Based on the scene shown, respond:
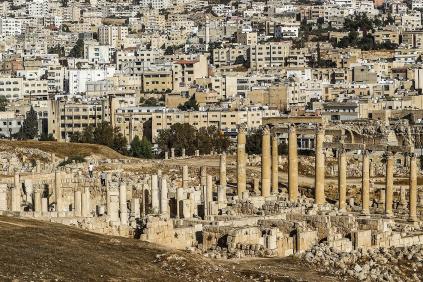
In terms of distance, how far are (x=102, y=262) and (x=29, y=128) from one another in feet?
274

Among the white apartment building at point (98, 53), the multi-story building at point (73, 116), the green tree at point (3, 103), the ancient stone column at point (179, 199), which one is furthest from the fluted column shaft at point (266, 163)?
the white apartment building at point (98, 53)

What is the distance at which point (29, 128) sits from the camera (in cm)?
12069

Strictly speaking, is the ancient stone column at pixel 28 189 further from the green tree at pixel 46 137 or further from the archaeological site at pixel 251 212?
the green tree at pixel 46 137

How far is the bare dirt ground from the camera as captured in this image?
3622cm

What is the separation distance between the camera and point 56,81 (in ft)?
539

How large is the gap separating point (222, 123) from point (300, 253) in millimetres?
73045

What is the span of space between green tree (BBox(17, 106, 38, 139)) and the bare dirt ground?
2942 inches

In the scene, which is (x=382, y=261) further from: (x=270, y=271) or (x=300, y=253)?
(x=270, y=271)

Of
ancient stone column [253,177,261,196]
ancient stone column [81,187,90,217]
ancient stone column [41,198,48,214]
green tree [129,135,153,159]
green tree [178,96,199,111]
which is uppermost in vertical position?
ancient stone column [81,187,90,217]

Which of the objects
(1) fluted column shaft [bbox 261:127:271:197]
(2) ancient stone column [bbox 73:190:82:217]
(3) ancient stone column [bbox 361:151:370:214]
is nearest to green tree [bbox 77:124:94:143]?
(1) fluted column shaft [bbox 261:127:271:197]

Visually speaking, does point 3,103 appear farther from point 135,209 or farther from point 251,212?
point 135,209

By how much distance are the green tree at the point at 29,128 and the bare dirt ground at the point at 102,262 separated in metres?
74.7

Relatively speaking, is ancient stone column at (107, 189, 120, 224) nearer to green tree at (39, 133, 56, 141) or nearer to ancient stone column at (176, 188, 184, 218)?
ancient stone column at (176, 188, 184, 218)

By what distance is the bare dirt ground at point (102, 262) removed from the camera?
36.2 m
